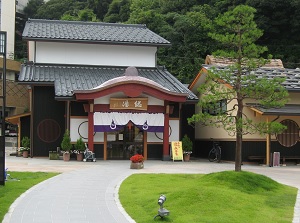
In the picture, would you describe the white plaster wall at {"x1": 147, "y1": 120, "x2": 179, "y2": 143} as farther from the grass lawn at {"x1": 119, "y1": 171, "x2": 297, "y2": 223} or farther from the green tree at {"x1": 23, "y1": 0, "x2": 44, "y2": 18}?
the green tree at {"x1": 23, "y1": 0, "x2": 44, "y2": 18}

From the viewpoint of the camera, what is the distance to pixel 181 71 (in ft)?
153

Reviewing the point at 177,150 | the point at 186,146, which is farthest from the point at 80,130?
the point at 186,146

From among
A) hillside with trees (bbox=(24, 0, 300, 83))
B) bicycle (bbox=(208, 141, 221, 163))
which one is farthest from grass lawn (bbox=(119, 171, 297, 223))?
hillside with trees (bbox=(24, 0, 300, 83))

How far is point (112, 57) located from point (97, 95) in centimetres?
612

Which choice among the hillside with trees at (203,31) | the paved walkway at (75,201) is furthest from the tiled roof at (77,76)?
the hillside with trees at (203,31)

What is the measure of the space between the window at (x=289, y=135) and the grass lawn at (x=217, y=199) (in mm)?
10366

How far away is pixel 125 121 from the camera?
25.8 m

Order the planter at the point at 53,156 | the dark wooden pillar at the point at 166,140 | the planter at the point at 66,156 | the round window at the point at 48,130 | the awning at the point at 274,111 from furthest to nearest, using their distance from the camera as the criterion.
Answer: the round window at the point at 48,130, the dark wooden pillar at the point at 166,140, the planter at the point at 53,156, the planter at the point at 66,156, the awning at the point at 274,111

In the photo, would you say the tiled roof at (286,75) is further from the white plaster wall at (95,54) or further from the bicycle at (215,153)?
the white plaster wall at (95,54)

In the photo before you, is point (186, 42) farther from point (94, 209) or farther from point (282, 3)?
point (94, 209)

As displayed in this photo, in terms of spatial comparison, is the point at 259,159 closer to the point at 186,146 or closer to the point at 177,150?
the point at 186,146

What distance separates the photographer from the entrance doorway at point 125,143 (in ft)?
87.2

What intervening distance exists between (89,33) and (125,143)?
878 cm

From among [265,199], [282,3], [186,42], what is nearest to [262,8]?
[282,3]
